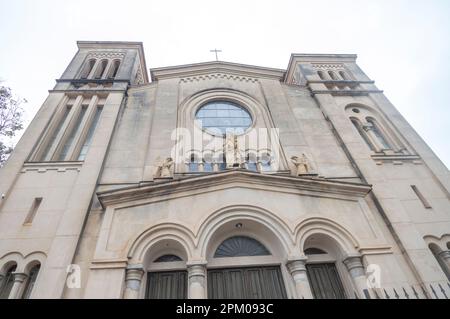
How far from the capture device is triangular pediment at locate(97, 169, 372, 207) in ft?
25.0

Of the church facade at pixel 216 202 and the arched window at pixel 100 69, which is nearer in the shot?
the church facade at pixel 216 202

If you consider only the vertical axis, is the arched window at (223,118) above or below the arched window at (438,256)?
above

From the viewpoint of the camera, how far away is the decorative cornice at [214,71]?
530 inches

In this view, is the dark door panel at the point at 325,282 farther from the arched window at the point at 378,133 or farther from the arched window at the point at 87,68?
the arched window at the point at 87,68

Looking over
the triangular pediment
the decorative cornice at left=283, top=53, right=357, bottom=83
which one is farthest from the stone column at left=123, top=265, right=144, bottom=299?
the decorative cornice at left=283, top=53, right=357, bottom=83

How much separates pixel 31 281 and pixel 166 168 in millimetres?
4778

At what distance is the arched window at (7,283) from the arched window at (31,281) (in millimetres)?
435

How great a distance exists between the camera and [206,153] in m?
10.2

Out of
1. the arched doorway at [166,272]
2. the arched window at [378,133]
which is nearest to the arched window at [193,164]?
the arched doorway at [166,272]

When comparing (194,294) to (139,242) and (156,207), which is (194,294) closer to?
(139,242)

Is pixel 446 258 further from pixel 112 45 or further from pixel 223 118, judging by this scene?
pixel 112 45

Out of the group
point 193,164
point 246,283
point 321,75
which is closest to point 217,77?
point 193,164

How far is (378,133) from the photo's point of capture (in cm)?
1221

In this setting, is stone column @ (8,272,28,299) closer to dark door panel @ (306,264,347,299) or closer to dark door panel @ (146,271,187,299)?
dark door panel @ (146,271,187,299)
